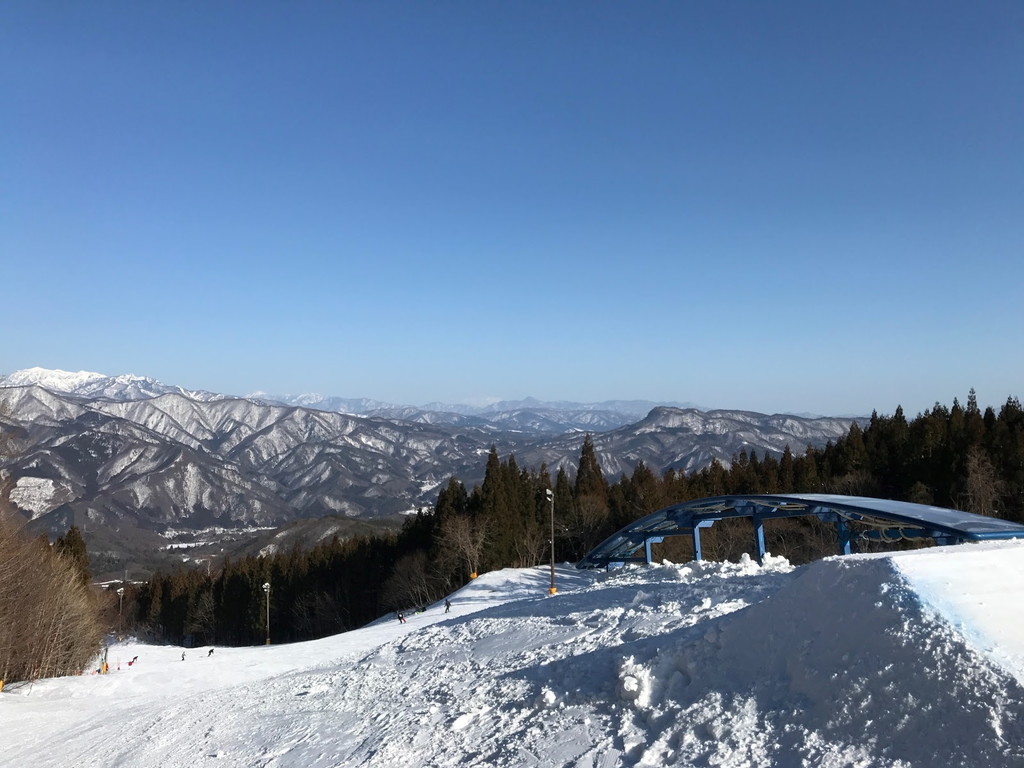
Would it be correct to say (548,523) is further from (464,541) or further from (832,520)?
(832,520)

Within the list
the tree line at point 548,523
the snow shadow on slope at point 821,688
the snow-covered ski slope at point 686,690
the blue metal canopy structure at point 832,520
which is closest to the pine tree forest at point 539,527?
the tree line at point 548,523

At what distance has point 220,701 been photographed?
12.9 meters

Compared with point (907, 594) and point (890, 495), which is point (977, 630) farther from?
point (890, 495)

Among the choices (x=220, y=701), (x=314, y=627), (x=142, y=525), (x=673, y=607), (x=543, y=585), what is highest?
(x=673, y=607)

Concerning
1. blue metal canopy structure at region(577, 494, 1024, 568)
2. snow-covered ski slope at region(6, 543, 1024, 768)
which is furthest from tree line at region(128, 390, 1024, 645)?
snow-covered ski slope at region(6, 543, 1024, 768)

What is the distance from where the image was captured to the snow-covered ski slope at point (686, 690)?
17.3 feet

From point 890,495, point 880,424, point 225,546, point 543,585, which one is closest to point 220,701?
point 543,585

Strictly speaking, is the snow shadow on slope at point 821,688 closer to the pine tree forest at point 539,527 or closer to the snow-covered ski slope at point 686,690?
the snow-covered ski slope at point 686,690

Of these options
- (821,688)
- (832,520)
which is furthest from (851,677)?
(832,520)

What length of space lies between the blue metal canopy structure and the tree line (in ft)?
17.8

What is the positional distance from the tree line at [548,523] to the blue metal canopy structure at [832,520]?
542 centimetres

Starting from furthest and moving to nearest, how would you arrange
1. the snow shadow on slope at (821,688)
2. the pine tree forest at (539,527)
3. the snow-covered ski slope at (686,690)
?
the pine tree forest at (539,527), the snow-covered ski slope at (686,690), the snow shadow on slope at (821,688)

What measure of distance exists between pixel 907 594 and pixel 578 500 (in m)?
38.8

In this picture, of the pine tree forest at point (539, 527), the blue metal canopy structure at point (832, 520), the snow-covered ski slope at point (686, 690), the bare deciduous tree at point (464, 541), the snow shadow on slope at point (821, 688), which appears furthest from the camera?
the bare deciduous tree at point (464, 541)
